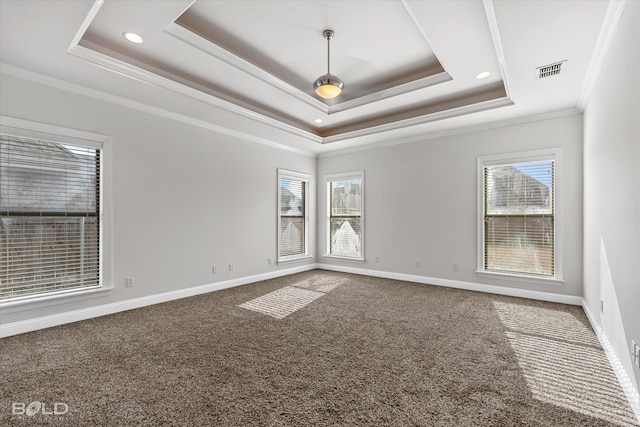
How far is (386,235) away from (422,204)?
0.91 m

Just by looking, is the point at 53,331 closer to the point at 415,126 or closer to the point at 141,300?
the point at 141,300

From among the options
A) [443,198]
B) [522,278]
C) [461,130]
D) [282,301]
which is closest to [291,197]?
[282,301]

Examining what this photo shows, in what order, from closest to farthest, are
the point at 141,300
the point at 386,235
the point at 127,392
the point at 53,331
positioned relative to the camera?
the point at 127,392, the point at 53,331, the point at 141,300, the point at 386,235

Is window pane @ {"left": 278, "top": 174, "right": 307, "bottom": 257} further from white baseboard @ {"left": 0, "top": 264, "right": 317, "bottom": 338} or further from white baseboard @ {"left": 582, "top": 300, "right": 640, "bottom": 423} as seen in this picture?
white baseboard @ {"left": 582, "top": 300, "right": 640, "bottom": 423}

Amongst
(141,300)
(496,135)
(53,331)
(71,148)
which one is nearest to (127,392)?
(53,331)

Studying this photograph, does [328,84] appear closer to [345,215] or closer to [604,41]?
[604,41]

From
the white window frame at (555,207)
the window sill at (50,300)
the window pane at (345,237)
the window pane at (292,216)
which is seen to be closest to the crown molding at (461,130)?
the white window frame at (555,207)

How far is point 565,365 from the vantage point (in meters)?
2.40

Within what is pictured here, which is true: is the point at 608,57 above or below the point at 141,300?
above

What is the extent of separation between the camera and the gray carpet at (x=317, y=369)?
5.91 feet

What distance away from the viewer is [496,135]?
470 cm

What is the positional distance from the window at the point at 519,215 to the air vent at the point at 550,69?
1498 mm

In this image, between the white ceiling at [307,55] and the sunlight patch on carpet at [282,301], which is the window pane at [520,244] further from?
the sunlight patch on carpet at [282,301]

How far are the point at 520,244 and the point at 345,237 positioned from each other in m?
3.17
